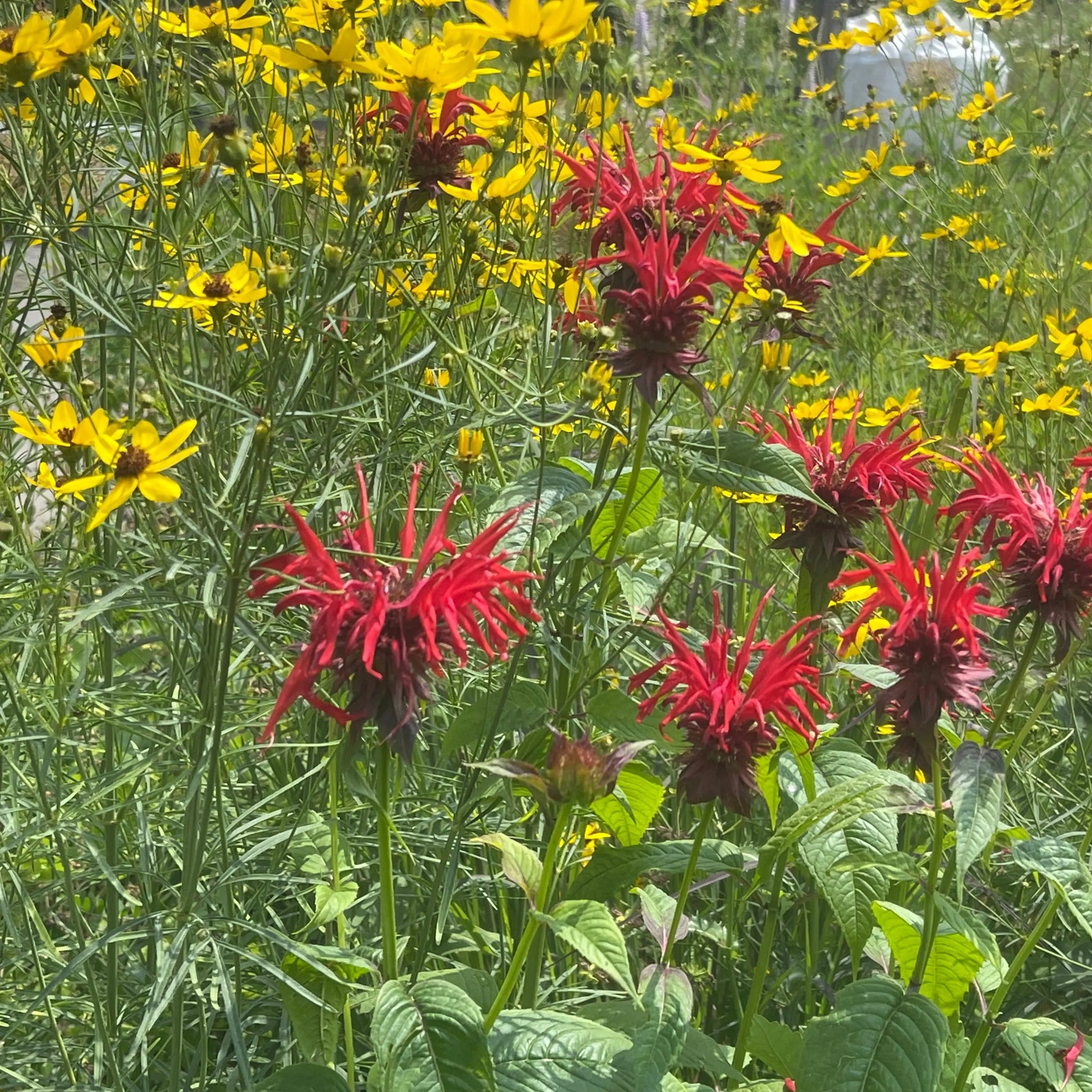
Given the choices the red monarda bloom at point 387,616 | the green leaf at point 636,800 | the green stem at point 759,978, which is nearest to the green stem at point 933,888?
the green stem at point 759,978

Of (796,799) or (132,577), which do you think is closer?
(132,577)

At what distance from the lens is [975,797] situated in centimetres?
87

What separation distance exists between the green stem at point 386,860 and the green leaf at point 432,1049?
6cm

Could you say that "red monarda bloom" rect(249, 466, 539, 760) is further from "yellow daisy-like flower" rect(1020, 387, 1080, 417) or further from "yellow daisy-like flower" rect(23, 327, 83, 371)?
"yellow daisy-like flower" rect(1020, 387, 1080, 417)

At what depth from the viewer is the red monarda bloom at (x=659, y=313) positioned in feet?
3.28

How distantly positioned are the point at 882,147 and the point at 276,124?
72.3 inches

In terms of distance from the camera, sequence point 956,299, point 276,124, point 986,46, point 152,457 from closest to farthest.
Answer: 1. point 152,457
2. point 276,124
3. point 956,299
4. point 986,46

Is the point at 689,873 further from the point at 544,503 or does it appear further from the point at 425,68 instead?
the point at 425,68

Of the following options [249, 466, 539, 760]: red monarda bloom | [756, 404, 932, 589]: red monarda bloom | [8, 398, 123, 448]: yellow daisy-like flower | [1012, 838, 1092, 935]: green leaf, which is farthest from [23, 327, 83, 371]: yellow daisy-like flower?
[1012, 838, 1092, 935]: green leaf

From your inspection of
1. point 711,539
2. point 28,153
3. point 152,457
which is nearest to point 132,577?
point 152,457

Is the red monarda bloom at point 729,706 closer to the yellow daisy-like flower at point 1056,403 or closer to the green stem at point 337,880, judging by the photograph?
the green stem at point 337,880

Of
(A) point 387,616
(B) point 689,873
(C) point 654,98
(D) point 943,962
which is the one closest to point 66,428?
(A) point 387,616

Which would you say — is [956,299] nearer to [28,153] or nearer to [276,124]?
[276,124]

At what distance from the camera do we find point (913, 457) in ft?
4.00
